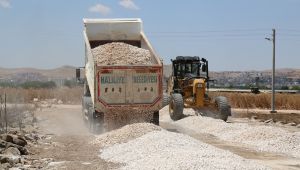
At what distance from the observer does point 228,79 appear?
14525 cm

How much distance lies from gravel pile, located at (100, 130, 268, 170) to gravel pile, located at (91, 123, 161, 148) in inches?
18.2

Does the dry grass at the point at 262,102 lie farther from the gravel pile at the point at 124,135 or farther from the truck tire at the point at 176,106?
the gravel pile at the point at 124,135

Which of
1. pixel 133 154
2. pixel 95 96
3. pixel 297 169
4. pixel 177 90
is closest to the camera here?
pixel 297 169

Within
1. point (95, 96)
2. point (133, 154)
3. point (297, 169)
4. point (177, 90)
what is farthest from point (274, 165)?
point (177, 90)

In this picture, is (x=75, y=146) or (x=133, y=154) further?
(x=75, y=146)

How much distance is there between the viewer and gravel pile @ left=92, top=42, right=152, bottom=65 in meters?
20.4

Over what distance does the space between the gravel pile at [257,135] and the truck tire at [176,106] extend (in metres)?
1.69

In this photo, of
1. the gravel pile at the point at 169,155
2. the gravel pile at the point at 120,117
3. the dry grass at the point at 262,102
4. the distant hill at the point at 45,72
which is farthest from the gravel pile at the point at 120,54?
the distant hill at the point at 45,72

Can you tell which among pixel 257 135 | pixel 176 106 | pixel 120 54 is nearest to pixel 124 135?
pixel 120 54

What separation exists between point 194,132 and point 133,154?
8.20 metres

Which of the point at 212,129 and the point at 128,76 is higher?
the point at 128,76

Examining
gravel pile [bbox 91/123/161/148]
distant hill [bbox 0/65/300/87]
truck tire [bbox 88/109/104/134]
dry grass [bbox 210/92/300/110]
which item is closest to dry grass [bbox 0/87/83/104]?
dry grass [bbox 210/92/300/110]

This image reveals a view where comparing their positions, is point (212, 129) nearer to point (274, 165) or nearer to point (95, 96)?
point (95, 96)

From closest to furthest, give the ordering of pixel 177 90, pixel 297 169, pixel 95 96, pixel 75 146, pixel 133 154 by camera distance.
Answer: pixel 297 169 < pixel 133 154 < pixel 75 146 < pixel 95 96 < pixel 177 90
